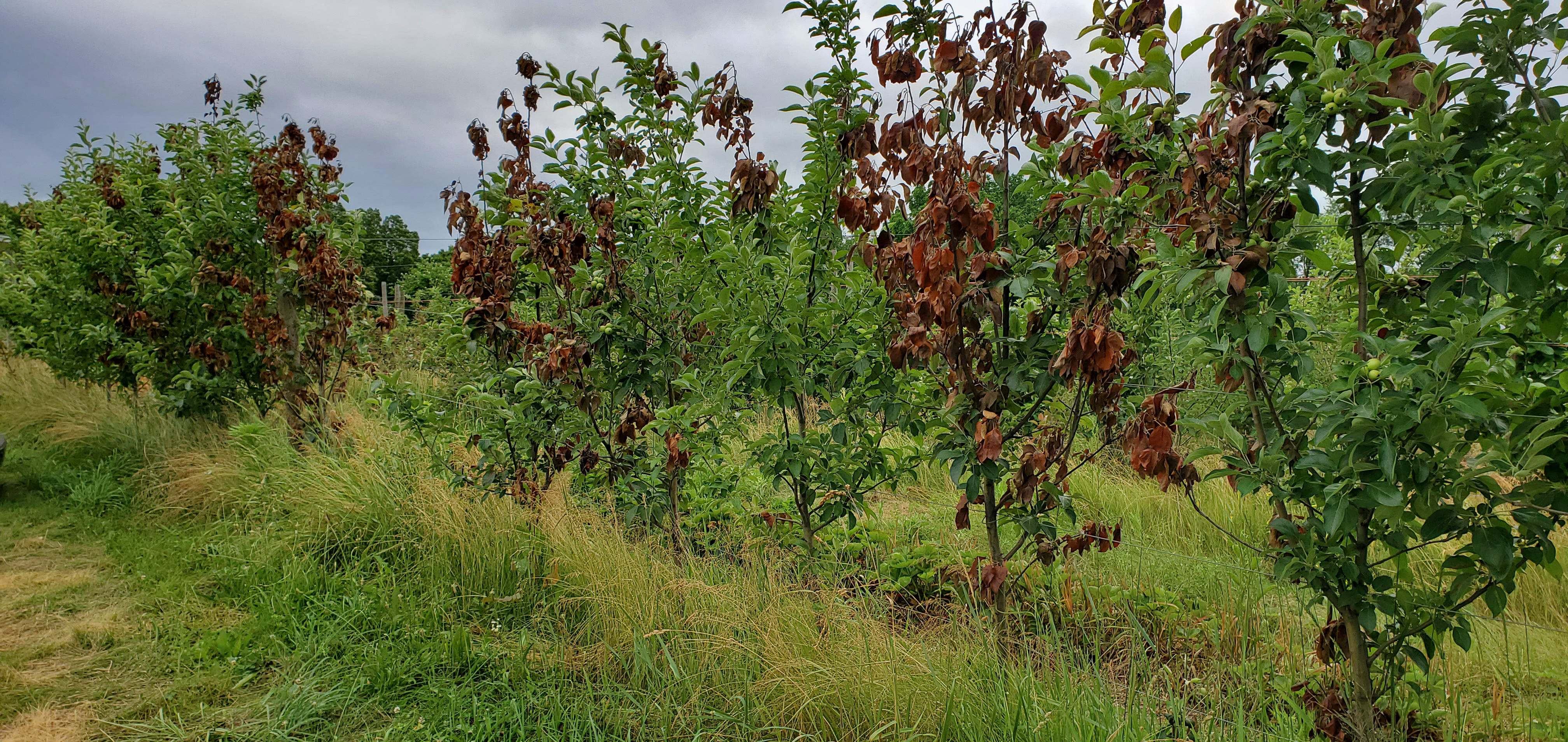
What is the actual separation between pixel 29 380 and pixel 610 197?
35.7 ft

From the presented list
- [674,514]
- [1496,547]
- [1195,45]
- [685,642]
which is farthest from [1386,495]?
[674,514]

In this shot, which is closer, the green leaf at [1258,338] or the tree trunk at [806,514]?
the green leaf at [1258,338]

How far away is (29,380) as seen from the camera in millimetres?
9984

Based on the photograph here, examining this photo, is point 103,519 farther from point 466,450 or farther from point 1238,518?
point 1238,518

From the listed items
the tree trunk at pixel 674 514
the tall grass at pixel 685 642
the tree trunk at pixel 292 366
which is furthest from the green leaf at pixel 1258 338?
the tree trunk at pixel 292 366

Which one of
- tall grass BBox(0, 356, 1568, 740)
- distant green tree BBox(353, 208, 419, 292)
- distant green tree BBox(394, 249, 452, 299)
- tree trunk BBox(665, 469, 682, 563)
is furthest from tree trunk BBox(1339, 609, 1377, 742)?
distant green tree BBox(353, 208, 419, 292)

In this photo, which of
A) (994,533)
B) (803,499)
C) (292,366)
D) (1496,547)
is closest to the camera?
(1496,547)

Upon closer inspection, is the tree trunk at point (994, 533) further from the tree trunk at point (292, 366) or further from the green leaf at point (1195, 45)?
the tree trunk at point (292, 366)

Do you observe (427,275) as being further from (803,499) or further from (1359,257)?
(1359,257)

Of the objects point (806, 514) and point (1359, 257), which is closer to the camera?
point (1359, 257)

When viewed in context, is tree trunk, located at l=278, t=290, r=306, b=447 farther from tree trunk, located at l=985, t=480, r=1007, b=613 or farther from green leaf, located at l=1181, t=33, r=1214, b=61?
green leaf, located at l=1181, t=33, r=1214, b=61

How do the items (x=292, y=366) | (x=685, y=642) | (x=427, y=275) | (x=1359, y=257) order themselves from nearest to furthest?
(x=1359, y=257) < (x=685, y=642) < (x=292, y=366) < (x=427, y=275)

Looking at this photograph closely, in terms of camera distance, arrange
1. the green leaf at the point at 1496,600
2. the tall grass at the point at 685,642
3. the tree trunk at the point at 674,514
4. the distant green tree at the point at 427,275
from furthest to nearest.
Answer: the distant green tree at the point at 427,275, the tree trunk at the point at 674,514, the tall grass at the point at 685,642, the green leaf at the point at 1496,600

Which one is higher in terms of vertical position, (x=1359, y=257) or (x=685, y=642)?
(x=1359, y=257)
